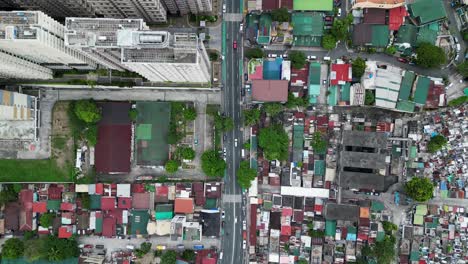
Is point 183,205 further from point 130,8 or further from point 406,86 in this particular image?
point 406,86

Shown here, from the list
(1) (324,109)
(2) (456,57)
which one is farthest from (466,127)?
(1) (324,109)

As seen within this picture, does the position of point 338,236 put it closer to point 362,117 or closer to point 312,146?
point 312,146

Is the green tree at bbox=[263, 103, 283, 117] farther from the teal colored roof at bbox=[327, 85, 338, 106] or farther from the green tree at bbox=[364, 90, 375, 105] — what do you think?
the green tree at bbox=[364, 90, 375, 105]

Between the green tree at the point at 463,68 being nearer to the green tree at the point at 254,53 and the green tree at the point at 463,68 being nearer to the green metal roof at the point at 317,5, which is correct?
the green metal roof at the point at 317,5

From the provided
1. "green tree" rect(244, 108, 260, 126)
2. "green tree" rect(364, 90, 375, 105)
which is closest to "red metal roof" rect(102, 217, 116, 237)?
"green tree" rect(244, 108, 260, 126)

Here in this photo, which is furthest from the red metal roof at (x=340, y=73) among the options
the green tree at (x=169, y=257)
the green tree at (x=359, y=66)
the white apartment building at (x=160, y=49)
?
the green tree at (x=169, y=257)
